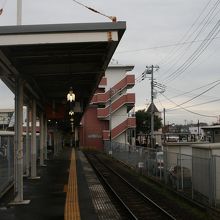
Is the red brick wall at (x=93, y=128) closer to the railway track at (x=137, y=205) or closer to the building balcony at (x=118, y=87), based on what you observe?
the building balcony at (x=118, y=87)

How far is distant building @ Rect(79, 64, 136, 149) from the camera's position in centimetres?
8188

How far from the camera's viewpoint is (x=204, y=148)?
55.6 ft

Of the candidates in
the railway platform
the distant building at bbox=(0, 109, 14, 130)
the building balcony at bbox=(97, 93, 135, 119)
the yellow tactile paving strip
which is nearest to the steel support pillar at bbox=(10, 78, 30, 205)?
the railway platform

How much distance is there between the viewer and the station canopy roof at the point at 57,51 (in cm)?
1197

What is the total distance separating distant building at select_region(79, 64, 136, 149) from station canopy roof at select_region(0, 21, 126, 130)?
59108mm

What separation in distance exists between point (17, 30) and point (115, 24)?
7.40 ft

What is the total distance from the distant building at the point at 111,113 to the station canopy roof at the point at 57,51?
59.1 m

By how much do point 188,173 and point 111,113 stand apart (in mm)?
61624

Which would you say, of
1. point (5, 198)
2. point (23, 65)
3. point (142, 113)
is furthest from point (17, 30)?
point (142, 113)

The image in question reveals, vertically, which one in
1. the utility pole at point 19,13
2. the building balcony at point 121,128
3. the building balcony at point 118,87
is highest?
the building balcony at point 118,87

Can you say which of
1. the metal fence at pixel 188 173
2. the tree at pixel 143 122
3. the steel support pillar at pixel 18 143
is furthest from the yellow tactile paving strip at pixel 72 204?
the tree at pixel 143 122

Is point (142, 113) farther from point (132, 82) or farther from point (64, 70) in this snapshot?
point (64, 70)

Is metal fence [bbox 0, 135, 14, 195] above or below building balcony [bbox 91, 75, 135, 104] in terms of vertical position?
below

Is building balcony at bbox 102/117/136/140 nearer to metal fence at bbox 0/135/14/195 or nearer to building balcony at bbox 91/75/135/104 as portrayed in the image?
building balcony at bbox 91/75/135/104
